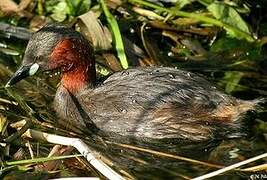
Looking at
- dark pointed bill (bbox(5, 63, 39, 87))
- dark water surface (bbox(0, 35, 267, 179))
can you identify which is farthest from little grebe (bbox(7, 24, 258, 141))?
dark water surface (bbox(0, 35, 267, 179))

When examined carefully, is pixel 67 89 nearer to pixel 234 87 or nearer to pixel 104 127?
pixel 104 127

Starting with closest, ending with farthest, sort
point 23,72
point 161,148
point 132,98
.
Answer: point 161,148 < point 132,98 < point 23,72

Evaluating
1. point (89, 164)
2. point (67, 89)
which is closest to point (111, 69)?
point (67, 89)

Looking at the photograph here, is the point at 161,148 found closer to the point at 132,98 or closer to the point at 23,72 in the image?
the point at 132,98

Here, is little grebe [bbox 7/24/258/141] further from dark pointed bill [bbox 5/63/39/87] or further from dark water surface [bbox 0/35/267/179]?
dark water surface [bbox 0/35/267/179]

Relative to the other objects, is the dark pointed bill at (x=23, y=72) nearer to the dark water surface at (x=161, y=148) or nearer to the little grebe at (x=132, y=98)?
the little grebe at (x=132, y=98)

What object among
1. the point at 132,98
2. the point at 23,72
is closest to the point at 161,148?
the point at 132,98

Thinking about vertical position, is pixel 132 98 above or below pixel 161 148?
above
